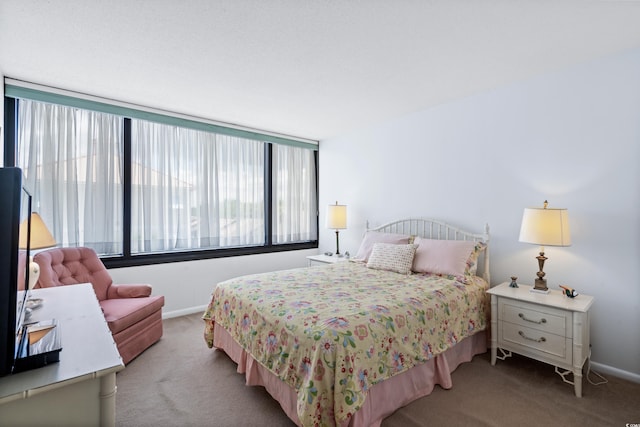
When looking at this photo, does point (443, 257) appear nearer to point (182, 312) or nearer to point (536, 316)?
point (536, 316)

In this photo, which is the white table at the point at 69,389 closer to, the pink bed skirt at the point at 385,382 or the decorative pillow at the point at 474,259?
the pink bed skirt at the point at 385,382

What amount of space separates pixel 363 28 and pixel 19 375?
2.43 m

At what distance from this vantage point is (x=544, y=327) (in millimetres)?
2303

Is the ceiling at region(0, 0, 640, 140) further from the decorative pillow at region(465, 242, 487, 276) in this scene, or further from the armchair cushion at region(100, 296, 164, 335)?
the armchair cushion at region(100, 296, 164, 335)

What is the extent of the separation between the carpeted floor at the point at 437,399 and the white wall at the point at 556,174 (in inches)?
22.3

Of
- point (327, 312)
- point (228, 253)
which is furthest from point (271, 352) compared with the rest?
point (228, 253)

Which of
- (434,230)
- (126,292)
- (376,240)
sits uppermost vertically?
(434,230)

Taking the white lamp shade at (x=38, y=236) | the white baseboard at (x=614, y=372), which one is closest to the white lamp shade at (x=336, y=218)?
the white baseboard at (x=614, y=372)

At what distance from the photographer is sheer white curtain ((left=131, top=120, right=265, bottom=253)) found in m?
3.65

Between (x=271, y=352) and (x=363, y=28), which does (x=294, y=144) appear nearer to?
(x=363, y=28)

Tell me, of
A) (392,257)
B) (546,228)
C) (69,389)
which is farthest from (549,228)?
(69,389)

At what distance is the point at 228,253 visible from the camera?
4273 mm

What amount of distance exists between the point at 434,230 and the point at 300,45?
8.02ft

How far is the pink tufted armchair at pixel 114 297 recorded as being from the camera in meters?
2.51
